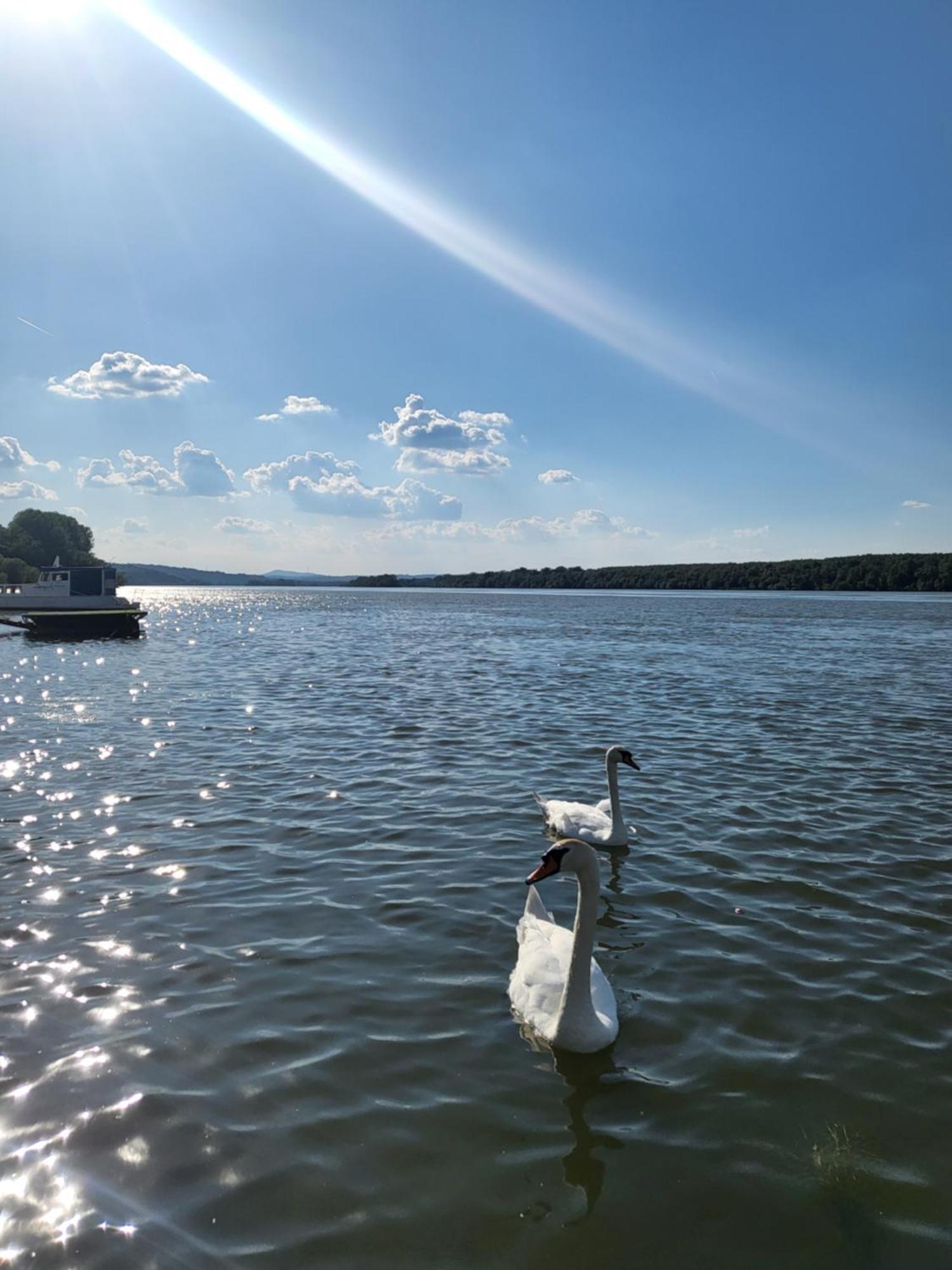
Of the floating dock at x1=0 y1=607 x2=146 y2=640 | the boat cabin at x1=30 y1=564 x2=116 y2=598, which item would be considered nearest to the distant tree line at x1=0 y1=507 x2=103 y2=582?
the boat cabin at x1=30 y1=564 x2=116 y2=598

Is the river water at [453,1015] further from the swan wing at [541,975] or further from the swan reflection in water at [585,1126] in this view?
the swan wing at [541,975]

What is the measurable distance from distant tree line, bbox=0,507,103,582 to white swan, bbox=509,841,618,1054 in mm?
158286

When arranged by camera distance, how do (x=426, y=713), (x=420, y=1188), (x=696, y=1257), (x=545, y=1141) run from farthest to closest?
1. (x=426, y=713)
2. (x=545, y=1141)
3. (x=420, y=1188)
4. (x=696, y=1257)

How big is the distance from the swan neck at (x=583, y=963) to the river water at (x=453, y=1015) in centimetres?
33

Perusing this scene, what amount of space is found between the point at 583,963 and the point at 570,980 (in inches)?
6.7

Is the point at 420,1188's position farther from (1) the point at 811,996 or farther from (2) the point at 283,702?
(2) the point at 283,702

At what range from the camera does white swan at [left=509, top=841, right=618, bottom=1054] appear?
588 cm

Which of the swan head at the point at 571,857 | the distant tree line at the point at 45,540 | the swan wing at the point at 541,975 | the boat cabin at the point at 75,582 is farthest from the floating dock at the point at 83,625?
the distant tree line at the point at 45,540

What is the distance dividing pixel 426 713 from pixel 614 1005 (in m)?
14.4

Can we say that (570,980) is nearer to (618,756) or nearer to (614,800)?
(614,800)

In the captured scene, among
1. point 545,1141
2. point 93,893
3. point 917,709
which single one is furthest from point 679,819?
point 917,709

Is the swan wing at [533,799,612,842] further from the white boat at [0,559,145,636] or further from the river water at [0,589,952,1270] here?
the white boat at [0,559,145,636]

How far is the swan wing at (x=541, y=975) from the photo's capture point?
6160 mm

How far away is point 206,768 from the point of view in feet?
47.4
